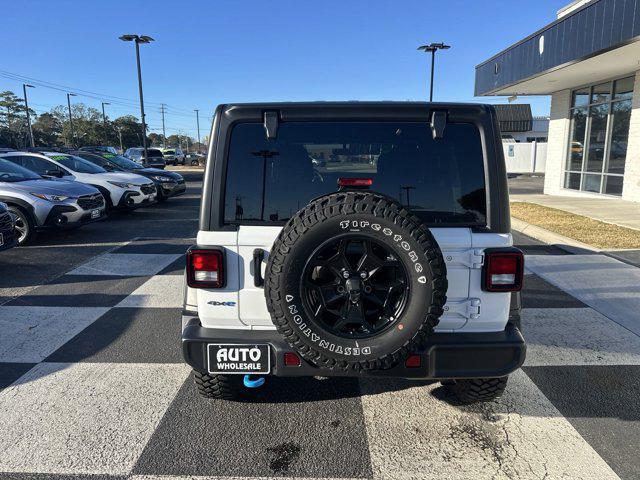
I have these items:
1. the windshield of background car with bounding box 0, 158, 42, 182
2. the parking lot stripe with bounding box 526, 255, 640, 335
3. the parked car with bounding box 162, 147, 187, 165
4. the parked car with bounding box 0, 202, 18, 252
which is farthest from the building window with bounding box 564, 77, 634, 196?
the parked car with bounding box 162, 147, 187, 165

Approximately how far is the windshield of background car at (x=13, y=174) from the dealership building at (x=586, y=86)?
12.0 meters

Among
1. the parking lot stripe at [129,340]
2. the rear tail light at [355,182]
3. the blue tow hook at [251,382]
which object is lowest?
the parking lot stripe at [129,340]

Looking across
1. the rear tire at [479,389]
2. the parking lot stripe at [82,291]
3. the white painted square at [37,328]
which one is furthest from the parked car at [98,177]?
the rear tire at [479,389]

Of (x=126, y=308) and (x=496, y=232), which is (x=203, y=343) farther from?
(x=126, y=308)

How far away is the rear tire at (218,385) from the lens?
2975 mm

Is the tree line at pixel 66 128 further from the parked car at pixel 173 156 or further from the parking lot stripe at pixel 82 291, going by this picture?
the parking lot stripe at pixel 82 291

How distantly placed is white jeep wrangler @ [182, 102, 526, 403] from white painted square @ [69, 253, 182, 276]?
4.37 meters

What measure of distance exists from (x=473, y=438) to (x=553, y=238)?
6771mm

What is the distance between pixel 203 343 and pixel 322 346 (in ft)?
2.31

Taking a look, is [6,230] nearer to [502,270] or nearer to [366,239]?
[366,239]

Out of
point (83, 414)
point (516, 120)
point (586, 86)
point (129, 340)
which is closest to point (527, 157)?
point (516, 120)

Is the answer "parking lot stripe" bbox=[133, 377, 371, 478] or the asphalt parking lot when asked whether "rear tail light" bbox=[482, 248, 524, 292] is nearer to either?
the asphalt parking lot

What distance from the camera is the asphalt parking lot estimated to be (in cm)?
254

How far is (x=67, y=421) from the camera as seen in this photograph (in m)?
2.96
